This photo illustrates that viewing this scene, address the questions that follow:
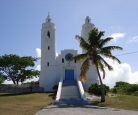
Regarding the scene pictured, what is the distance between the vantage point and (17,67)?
5366 cm

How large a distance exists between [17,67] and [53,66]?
7.87 meters

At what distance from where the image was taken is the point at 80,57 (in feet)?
108

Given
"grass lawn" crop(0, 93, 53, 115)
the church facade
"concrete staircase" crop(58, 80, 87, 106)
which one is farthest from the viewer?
the church facade

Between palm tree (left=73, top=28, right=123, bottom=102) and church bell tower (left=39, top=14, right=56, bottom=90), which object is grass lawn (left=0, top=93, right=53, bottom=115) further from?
church bell tower (left=39, top=14, right=56, bottom=90)

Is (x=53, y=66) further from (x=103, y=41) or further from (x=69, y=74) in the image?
(x=103, y=41)

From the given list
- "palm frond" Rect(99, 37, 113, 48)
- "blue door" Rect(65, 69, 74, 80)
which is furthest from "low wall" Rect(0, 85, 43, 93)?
"palm frond" Rect(99, 37, 113, 48)

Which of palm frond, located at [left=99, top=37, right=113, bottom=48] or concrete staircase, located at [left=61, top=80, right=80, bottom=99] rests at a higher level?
palm frond, located at [left=99, top=37, right=113, bottom=48]

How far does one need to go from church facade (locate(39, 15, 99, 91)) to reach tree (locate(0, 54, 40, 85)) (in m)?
6.19

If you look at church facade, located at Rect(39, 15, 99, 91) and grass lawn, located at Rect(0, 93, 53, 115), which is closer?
grass lawn, located at Rect(0, 93, 53, 115)

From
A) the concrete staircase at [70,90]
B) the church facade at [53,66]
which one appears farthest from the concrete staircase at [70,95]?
the church facade at [53,66]

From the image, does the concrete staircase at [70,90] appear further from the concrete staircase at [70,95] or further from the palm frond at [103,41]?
the palm frond at [103,41]

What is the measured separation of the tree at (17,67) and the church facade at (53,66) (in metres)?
6.19

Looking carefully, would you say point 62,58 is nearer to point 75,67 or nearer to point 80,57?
point 75,67

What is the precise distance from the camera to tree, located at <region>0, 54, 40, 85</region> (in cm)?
5353
